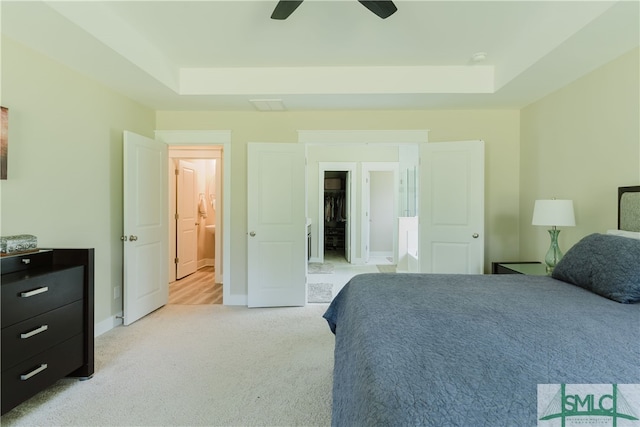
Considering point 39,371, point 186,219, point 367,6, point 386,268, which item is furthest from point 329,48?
point 386,268

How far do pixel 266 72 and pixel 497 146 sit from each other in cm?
274

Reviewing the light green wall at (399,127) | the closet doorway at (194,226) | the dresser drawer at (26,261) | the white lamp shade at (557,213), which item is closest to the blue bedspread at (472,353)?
the white lamp shade at (557,213)

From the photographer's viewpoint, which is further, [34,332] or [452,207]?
[452,207]

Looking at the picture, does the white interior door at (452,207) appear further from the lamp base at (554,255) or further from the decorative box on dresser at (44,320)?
the decorative box on dresser at (44,320)

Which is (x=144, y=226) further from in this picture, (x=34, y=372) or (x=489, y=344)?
(x=489, y=344)

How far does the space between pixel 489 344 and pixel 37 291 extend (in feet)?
7.59

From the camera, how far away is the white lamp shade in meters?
2.43

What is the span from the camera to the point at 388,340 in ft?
3.49

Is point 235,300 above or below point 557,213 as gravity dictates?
below

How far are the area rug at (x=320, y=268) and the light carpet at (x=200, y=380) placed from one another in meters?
2.44

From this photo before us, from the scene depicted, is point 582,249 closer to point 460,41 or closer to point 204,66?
point 460,41

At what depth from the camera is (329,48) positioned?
2672 millimetres

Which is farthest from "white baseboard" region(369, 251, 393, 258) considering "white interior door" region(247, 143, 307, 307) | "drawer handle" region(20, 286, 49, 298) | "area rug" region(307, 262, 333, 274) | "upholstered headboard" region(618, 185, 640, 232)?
"drawer handle" region(20, 286, 49, 298)

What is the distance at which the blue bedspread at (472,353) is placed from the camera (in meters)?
0.74
